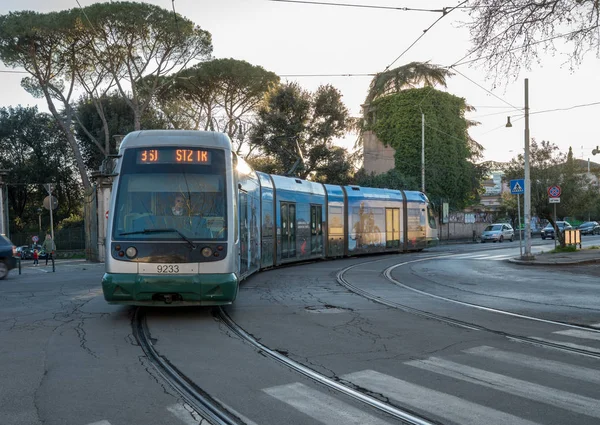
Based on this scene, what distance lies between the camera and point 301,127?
42000mm

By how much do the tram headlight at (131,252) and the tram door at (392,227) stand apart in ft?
62.3

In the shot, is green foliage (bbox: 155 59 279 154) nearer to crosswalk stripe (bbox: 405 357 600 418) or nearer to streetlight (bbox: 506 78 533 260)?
streetlight (bbox: 506 78 533 260)

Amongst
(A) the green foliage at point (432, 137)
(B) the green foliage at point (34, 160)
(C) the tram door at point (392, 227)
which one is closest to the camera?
(C) the tram door at point (392, 227)

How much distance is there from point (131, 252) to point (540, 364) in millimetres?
5622

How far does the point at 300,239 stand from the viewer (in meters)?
21.1

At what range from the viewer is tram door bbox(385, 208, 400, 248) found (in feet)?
88.9

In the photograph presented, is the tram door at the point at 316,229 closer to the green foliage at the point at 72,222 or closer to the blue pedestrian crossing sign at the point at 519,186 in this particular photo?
the blue pedestrian crossing sign at the point at 519,186

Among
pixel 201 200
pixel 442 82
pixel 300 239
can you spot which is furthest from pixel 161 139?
pixel 442 82

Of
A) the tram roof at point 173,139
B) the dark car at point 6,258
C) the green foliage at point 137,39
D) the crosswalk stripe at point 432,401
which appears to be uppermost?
the green foliage at point 137,39

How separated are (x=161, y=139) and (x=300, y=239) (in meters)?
12.0

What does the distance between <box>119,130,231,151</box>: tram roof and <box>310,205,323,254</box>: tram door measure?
1220cm

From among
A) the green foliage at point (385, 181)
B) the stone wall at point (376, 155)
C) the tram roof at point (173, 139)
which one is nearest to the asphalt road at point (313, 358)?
the tram roof at point (173, 139)

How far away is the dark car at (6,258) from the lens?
17469 millimetres

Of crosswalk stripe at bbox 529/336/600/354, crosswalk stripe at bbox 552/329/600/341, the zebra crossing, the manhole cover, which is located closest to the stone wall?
the manhole cover
